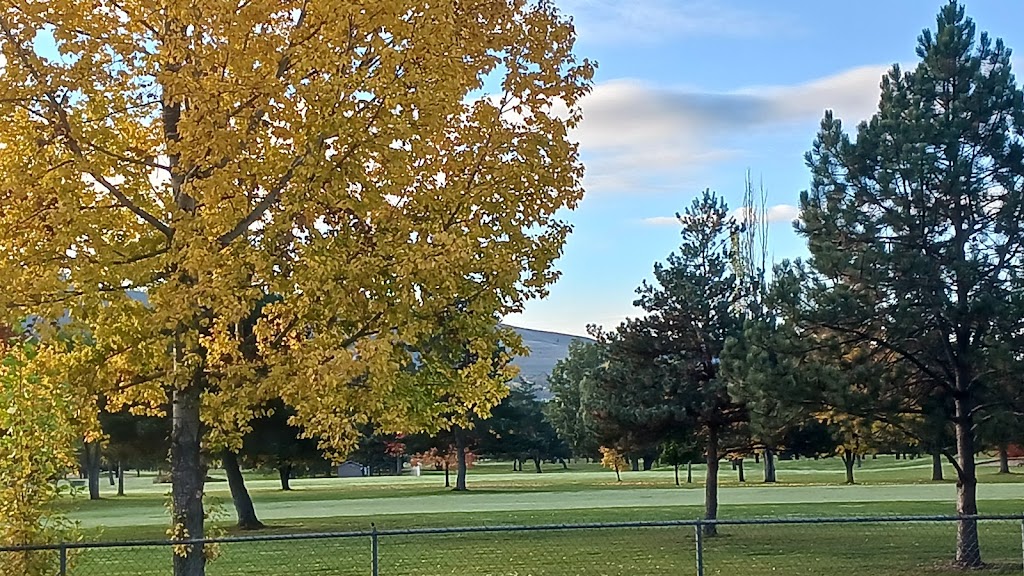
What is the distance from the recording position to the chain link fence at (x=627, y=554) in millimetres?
17703

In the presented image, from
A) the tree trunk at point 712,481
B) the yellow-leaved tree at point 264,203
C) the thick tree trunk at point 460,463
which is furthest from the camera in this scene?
the thick tree trunk at point 460,463

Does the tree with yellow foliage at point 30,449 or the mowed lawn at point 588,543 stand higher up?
the tree with yellow foliage at point 30,449

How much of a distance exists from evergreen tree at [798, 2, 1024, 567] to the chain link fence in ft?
6.81

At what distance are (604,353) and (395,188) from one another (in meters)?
17.9

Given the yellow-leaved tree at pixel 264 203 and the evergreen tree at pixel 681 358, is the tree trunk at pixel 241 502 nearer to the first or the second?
the evergreen tree at pixel 681 358

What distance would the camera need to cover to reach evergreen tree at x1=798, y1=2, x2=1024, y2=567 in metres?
17.3

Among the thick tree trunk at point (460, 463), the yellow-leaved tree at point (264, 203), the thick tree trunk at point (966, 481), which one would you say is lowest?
the thick tree trunk at point (460, 463)

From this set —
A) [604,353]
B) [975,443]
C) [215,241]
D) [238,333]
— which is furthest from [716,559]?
[215,241]

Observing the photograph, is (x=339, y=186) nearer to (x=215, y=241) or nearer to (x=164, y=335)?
(x=215, y=241)

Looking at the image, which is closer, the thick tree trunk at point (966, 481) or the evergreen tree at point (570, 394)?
the thick tree trunk at point (966, 481)

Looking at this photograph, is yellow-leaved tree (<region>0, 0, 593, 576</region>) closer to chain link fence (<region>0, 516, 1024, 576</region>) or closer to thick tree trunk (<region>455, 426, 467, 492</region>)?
chain link fence (<region>0, 516, 1024, 576</region>)

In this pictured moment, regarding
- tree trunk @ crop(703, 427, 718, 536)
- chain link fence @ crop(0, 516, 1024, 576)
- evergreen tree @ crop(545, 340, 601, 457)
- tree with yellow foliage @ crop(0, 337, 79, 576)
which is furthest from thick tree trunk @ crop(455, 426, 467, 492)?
tree with yellow foliage @ crop(0, 337, 79, 576)

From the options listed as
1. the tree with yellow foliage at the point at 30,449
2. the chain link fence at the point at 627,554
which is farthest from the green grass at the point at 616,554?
the tree with yellow foliage at the point at 30,449

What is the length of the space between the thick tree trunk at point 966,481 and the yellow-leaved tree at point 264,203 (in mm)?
10328
